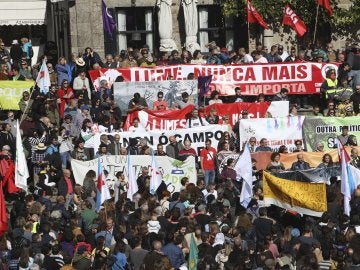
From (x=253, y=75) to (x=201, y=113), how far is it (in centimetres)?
288

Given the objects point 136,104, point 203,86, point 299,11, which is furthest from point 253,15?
point 136,104

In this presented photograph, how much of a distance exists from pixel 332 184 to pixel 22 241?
6.98 m

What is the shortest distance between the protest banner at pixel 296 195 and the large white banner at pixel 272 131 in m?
5.89

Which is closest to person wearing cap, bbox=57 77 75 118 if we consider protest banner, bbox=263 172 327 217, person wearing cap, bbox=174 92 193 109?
person wearing cap, bbox=174 92 193 109

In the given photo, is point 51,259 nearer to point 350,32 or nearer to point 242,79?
point 242,79

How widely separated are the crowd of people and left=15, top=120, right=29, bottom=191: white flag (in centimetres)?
46

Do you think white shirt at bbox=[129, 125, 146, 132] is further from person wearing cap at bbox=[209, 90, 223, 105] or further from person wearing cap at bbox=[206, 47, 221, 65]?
person wearing cap at bbox=[206, 47, 221, 65]

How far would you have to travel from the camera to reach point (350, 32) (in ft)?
151

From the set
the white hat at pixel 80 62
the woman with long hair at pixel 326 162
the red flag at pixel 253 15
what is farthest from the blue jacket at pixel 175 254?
the red flag at pixel 253 15

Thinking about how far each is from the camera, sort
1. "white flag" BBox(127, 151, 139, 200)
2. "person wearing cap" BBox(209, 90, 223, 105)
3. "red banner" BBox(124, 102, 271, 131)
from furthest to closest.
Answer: "person wearing cap" BBox(209, 90, 223, 105) < "red banner" BBox(124, 102, 271, 131) < "white flag" BBox(127, 151, 139, 200)

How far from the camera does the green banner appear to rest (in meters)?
38.8

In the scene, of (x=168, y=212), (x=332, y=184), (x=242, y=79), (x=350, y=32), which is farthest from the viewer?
(x=350, y=32)

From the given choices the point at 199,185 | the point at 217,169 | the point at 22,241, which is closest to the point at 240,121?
the point at 217,169

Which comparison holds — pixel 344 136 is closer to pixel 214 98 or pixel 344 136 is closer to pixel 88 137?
pixel 214 98
